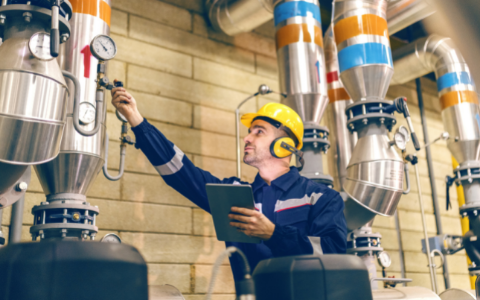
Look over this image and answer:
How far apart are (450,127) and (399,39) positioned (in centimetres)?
157

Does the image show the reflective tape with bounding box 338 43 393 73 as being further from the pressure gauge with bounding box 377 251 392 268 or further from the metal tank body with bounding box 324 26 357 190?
the pressure gauge with bounding box 377 251 392 268

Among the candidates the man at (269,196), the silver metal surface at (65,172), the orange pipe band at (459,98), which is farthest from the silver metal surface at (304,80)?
the orange pipe band at (459,98)

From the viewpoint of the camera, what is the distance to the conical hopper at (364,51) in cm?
252

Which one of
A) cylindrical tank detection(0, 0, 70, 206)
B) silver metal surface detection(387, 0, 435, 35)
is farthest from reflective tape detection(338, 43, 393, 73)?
cylindrical tank detection(0, 0, 70, 206)

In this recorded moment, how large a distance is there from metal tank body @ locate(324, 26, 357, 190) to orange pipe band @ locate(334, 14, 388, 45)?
0.75 metres

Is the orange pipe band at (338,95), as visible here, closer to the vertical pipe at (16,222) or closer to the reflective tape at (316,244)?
the reflective tape at (316,244)

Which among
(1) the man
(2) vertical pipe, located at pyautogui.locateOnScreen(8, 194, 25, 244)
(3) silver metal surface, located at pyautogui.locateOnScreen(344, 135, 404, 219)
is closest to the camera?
(1) the man

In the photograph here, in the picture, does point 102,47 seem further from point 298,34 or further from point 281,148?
point 298,34

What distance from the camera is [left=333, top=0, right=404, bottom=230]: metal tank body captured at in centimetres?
237

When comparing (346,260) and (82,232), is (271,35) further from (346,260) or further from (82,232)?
(346,260)

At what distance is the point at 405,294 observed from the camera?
2.06m

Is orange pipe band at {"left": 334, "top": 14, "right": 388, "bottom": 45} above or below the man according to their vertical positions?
above

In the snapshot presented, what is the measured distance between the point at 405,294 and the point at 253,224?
1.11m

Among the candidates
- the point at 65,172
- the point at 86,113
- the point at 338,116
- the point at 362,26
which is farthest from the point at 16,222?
the point at 338,116
